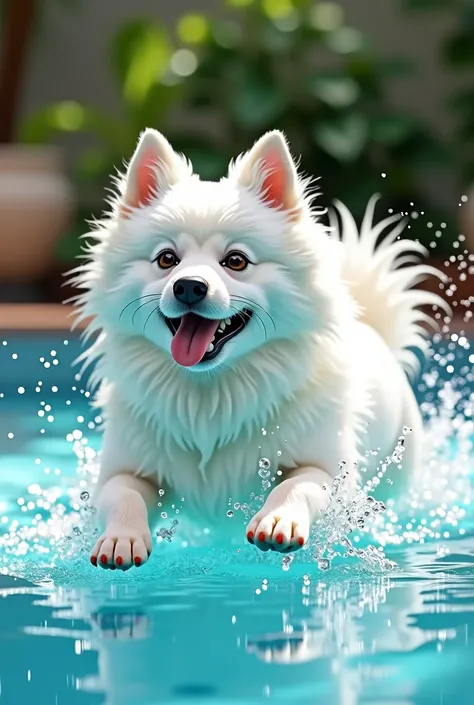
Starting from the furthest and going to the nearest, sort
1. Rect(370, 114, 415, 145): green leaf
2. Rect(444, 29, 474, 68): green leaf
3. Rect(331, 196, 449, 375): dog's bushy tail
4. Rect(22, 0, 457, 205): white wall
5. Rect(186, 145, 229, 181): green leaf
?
1. Rect(22, 0, 457, 205): white wall
2. Rect(444, 29, 474, 68): green leaf
3. Rect(370, 114, 415, 145): green leaf
4. Rect(186, 145, 229, 181): green leaf
5. Rect(331, 196, 449, 375): dog's bushy tail

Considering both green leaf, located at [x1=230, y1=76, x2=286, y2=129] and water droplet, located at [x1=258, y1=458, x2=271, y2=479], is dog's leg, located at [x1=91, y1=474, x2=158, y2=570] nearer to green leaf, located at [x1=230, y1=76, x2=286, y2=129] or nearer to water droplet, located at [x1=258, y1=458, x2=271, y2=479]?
water droplet, located at [x1=258, y1=458, x2=271, y2=479]

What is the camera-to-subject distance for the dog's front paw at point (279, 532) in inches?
91.9

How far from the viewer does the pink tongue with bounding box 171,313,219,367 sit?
8.18 feet

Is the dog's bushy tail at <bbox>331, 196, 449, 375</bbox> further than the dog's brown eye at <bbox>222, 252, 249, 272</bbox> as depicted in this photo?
Yes

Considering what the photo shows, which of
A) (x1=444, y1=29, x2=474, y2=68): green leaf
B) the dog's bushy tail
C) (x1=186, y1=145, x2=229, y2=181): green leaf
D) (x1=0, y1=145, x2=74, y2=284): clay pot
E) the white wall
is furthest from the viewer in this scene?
the white wall

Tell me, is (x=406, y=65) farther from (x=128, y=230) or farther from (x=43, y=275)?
(x=128, y=230)

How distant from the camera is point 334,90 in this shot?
786 cm

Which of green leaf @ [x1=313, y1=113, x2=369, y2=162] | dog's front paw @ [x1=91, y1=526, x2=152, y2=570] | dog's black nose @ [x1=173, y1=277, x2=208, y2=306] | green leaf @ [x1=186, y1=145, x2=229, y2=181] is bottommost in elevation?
dog's front paw @ [x1=91, y1=526, x2=152, y2=570]

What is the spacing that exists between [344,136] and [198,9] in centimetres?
186

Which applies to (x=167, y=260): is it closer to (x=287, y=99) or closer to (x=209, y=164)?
(x=209, y=164)

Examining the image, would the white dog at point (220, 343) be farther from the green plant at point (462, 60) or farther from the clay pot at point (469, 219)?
the green plant at point (462, 60)

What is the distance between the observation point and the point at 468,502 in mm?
3484

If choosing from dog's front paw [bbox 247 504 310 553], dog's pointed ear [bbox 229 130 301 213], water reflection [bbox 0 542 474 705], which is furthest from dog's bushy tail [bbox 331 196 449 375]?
dog's front paw [bbox 247 504 310 553]

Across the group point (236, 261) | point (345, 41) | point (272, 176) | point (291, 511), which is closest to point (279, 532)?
point (291, 511)
